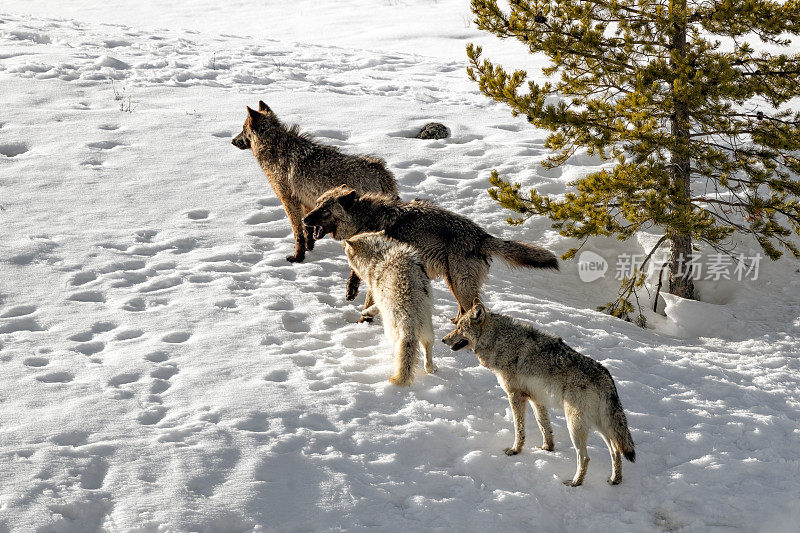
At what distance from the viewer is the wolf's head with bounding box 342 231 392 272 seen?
7.95 metres

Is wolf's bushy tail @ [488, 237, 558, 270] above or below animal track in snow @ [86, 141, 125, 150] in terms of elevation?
below

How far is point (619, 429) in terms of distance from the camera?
5766 millimetres

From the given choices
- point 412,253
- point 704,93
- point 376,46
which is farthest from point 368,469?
point 376,46

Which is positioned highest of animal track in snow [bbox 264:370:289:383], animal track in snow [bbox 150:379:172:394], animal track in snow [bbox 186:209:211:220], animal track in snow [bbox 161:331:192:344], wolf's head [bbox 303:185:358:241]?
wolf's head [bbox 303:185:358:241]

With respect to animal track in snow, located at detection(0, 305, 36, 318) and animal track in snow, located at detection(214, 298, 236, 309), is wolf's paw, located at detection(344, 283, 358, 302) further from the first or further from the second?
animal track in snow, located at detection(0, 305, 36, 318)

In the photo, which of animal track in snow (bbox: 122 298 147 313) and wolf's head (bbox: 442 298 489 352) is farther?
animal track in snow (bbox: 122 298 147 313)

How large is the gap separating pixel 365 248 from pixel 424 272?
0.85 metres

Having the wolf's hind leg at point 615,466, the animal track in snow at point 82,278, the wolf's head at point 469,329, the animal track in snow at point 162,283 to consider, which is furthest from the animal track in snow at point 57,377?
the wolf's hind leg at point 615,466

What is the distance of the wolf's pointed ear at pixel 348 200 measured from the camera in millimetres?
8820

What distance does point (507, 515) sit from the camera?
5645 millimetres

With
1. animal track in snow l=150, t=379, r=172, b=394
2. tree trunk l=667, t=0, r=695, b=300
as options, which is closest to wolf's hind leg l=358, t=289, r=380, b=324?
animal track in snow l=150, t=379, r=172, b=394

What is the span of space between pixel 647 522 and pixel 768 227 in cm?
532

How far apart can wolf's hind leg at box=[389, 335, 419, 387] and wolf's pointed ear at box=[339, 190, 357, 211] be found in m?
2.48

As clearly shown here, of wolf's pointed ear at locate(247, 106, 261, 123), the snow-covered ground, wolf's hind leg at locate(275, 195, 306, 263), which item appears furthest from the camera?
wolf's pointed ear at locate(247, 106, 261, 123)
